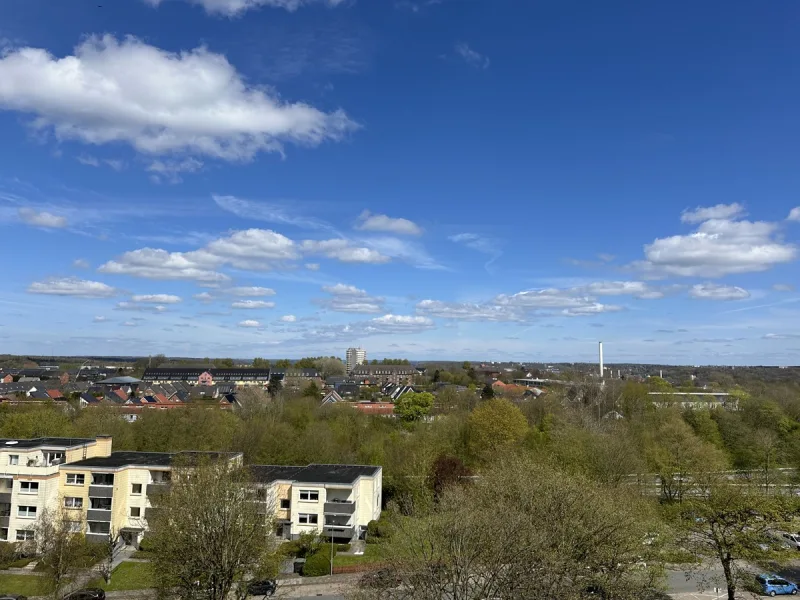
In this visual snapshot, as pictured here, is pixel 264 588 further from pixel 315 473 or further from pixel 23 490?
pixel 23 490

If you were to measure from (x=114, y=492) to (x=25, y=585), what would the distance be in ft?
23.7

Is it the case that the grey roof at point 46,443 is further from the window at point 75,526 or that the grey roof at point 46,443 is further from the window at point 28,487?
the window at point 75,526

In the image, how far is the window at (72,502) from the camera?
34.3 m

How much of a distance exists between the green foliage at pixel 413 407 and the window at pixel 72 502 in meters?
40.9

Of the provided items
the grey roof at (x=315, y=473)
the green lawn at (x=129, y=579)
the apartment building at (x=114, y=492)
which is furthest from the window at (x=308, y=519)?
the green lawn at (x=129, y=579)

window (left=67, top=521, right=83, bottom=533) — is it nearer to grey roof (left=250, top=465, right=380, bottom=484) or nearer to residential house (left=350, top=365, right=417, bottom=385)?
grey roof (left=250, top=465, right=380, bottom=484)

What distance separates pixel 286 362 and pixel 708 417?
150677 mm

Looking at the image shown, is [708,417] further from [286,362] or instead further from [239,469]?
[286,362]

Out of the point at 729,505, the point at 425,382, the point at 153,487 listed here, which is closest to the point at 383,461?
the point at 153,487

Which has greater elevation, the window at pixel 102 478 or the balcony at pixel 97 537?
the window at pixel 102 478

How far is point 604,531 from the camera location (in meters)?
18.9

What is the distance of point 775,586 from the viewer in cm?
2427

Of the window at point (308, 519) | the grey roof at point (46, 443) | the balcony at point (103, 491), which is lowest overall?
the window at point (308, 519)

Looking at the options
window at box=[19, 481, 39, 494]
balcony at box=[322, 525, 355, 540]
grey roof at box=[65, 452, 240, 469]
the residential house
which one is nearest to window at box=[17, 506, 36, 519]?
window at box=[19, 481, 39, 494]
